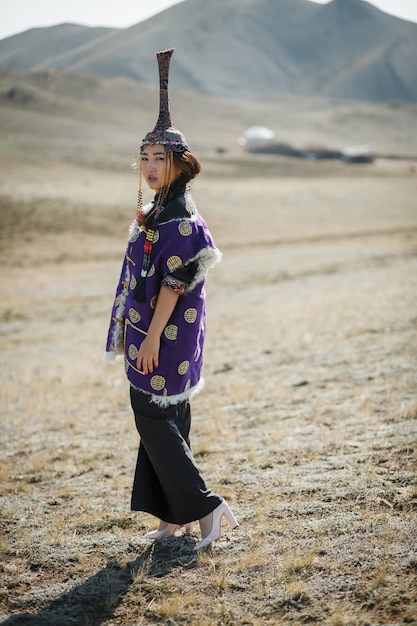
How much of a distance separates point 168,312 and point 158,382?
359 mm

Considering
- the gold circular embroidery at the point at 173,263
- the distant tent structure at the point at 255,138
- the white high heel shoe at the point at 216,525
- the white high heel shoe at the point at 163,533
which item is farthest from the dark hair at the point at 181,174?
the distant tent structure at the point at 255,138

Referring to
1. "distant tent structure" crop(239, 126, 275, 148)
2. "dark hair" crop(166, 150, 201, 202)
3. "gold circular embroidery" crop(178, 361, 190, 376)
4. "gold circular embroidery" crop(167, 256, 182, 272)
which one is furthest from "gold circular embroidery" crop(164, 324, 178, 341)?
"distant tent structure" crop(239, 126, 275, 148)

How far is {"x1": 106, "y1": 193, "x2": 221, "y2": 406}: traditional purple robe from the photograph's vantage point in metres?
2.82

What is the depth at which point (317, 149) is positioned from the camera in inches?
2309

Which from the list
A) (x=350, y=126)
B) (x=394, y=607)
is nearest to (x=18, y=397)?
(x=394, y=607)

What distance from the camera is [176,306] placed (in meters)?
2.89

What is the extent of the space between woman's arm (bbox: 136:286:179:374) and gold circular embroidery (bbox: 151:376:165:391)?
0.35 feet

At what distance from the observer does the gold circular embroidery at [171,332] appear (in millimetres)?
2873

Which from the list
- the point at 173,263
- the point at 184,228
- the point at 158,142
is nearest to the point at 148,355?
the point at 173,263

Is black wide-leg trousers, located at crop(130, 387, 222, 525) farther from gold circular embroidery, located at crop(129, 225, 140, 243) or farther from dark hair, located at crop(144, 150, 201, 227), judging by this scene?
dark hair, located at crop(144, 150, 201, 227)

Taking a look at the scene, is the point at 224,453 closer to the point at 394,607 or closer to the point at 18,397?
the point at 394,607

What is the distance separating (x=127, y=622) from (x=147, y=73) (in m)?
186

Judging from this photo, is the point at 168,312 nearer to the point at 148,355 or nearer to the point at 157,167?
the point at 148,355

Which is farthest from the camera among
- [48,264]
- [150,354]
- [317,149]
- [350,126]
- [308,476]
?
[350,126]
